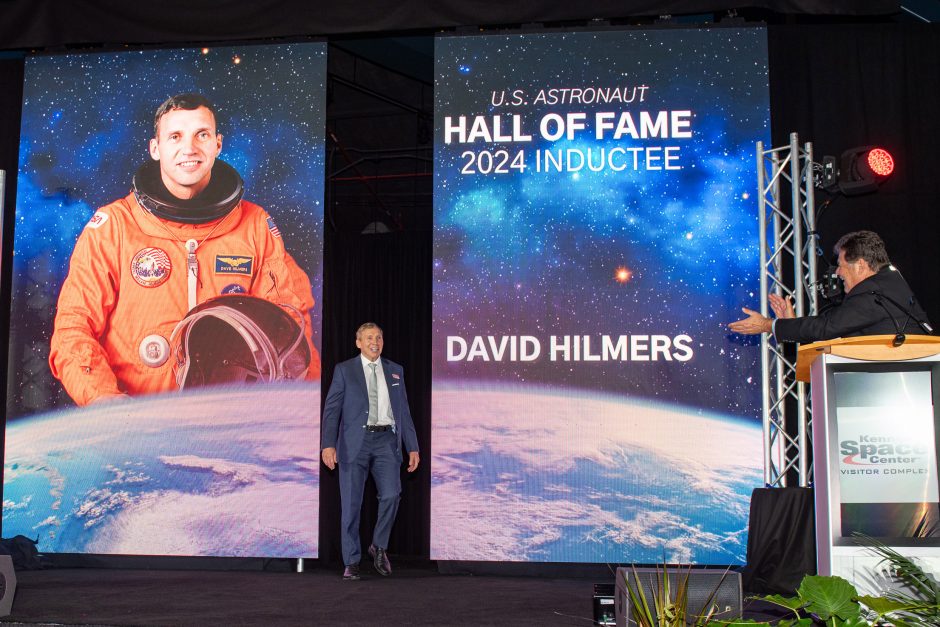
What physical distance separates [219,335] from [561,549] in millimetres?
2834

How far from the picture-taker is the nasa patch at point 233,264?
708 centimetres

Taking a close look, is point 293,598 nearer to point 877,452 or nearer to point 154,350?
point 154,350

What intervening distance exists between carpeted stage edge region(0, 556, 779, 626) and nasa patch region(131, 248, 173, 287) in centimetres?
203

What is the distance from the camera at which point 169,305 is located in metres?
7.07

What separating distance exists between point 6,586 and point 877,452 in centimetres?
379

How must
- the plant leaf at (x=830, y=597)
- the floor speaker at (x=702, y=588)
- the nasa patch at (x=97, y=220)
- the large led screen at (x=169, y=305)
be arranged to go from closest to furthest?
1. the plant leaf at (x=830, y=597)
2. the floor speaker at (x=702, y=588)
3. the large led screen at (x=169, y=305)
4. the nasa patch at (x=97, y=220)

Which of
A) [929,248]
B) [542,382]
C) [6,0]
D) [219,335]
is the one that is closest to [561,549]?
[542,382]

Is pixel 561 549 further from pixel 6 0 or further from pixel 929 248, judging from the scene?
pixel 6 0

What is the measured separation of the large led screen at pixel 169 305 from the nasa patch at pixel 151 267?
0.05ft

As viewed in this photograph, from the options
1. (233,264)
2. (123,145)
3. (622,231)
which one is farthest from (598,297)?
(123,145)

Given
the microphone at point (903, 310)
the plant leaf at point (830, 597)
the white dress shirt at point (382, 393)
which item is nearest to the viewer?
the plant leaf at point (830, 597)

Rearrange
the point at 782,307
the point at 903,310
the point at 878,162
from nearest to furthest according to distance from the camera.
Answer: the point at 903,310 < the point at 782,307 < the point at 878,162

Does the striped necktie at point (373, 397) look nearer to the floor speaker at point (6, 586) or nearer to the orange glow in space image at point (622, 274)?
the orange glow in space image at point (622, 274)

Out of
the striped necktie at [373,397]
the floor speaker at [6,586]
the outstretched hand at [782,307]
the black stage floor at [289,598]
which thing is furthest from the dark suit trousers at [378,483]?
the outstretched hand at [782,307]
